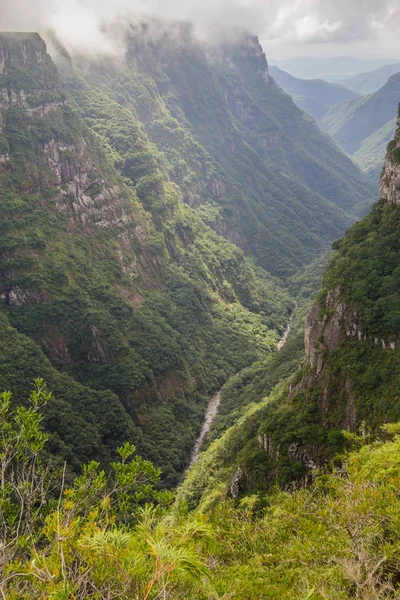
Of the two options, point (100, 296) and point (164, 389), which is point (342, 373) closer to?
point (164, 389)

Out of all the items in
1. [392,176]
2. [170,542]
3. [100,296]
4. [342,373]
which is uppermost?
[100,296]

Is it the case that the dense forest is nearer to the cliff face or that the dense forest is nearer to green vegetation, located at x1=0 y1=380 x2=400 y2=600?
green vegetation, located at x1=0 y1=380 x2=400 y2=600

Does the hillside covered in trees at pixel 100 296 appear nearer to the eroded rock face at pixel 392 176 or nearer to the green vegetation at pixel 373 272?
the green vegetation at pixel 373 272

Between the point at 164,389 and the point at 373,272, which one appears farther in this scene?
the point at 164,389

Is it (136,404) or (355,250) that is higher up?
(355,250)

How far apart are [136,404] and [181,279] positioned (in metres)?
54.2

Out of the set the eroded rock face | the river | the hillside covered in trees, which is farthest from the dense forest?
the river

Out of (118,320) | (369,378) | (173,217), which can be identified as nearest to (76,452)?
(118,320)

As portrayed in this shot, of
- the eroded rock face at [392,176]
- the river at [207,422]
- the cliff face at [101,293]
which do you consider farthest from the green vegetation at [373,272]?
the cliff face at [101,293]

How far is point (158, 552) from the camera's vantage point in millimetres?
11805

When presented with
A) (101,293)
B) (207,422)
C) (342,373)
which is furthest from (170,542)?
(101,293)

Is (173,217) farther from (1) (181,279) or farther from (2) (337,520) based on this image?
(2) (337,520)

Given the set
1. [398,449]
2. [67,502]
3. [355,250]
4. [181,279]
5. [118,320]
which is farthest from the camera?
[181,279]

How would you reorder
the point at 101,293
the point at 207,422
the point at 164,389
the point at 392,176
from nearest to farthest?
the point at 392,176 < the point at 207,422 < the point at 164,389 < the point at 101,293
